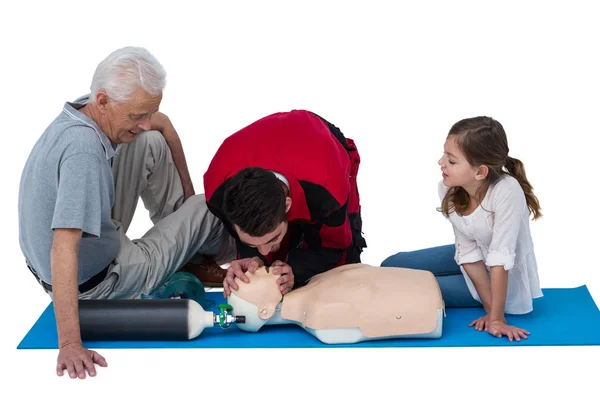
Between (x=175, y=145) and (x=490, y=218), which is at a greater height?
(x=175, y=145)

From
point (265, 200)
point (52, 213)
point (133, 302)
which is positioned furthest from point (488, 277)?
point (52, 213)

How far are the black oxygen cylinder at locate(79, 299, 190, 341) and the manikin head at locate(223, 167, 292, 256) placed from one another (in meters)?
0.54

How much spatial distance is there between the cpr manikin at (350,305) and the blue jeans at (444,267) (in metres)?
0.34

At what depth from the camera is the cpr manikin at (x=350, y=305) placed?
16.0ft

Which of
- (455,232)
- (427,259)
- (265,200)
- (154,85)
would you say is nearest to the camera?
(265,200)

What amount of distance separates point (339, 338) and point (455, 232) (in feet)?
2.62

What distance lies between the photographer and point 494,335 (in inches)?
196

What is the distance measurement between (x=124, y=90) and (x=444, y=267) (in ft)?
6.11

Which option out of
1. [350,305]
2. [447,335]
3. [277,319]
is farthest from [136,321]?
[447,335]

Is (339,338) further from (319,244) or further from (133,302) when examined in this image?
(133,302)

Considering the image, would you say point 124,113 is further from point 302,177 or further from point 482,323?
point 482,323

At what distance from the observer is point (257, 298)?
4.98m

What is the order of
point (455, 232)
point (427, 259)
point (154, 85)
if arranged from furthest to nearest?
point (427, 259) → point (455, 232) → point (154, 85)

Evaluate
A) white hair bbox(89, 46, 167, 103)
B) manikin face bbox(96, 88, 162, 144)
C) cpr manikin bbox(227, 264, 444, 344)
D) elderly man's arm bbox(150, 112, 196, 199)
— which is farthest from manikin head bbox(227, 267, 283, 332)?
elderly man's arm bbox(150, 112, 196, 199)
